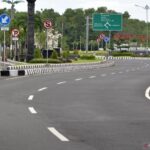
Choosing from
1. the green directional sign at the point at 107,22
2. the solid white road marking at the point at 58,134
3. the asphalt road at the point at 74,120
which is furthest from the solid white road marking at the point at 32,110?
the green directional sign at the point at 107,22

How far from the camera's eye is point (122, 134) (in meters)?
11.8

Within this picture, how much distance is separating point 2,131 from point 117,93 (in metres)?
11.4

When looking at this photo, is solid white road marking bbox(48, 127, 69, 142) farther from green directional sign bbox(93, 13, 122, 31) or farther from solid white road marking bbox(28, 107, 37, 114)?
green directional sign bbox(93, 13, 122, 31)

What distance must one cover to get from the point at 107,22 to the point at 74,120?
62.8 m

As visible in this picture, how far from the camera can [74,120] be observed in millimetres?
14133

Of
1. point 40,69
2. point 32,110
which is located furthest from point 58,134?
point 40,69

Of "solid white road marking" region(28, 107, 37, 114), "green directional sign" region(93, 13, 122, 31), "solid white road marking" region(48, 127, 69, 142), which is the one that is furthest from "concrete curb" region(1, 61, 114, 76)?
Answer: "solid white road marking" region(48, 127, 69, 142)

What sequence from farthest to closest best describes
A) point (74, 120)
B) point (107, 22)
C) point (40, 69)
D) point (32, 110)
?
point (107, 22), point (40, 69), point (32, 110), point (74, 120)

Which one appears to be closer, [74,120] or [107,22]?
[74,120]

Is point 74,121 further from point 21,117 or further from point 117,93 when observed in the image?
point 117,93

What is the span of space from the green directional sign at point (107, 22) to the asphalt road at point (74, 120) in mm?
52963

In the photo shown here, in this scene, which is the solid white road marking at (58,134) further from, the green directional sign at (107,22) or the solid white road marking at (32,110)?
the green directional sign at (107,22)

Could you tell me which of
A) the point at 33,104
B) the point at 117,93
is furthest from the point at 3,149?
the point at 117,93

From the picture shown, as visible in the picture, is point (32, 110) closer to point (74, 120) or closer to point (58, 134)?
point (74, 120)
